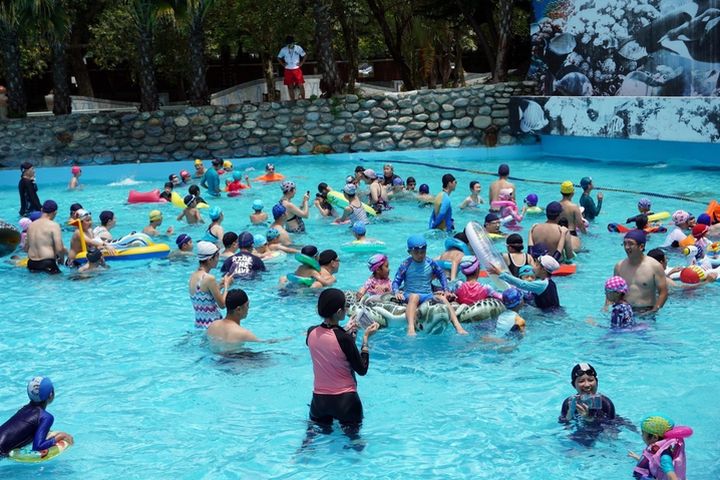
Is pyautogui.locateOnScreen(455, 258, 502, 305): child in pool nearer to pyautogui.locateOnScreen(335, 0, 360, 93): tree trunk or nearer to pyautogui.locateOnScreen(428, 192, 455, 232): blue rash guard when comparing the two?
pyautogui.locateOnScreen(428, 192, 455, 232): blue rash guard

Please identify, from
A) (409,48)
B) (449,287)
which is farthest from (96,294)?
(409,48)

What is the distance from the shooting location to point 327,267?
1122cm

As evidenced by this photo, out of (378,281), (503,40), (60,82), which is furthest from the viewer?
(503,40)

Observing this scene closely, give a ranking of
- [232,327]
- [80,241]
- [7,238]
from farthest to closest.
Result: [80,241] → [7,238] → [232,327]

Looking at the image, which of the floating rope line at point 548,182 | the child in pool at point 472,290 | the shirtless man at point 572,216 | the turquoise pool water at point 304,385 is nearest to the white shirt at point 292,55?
the floating rope line at point 548,182

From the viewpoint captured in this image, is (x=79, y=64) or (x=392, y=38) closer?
(x=392, y=38)

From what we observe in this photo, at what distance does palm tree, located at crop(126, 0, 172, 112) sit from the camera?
80.2ft

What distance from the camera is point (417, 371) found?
9438mm

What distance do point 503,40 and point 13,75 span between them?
13449 mm

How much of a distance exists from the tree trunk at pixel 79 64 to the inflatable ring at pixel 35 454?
82.7ft

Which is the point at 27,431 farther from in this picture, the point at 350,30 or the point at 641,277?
the point at 350,30

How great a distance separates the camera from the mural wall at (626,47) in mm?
21719

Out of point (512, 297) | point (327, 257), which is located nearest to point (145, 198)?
point (327, 257)

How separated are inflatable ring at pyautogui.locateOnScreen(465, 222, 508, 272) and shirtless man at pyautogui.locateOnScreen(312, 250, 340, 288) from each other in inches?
63.0
